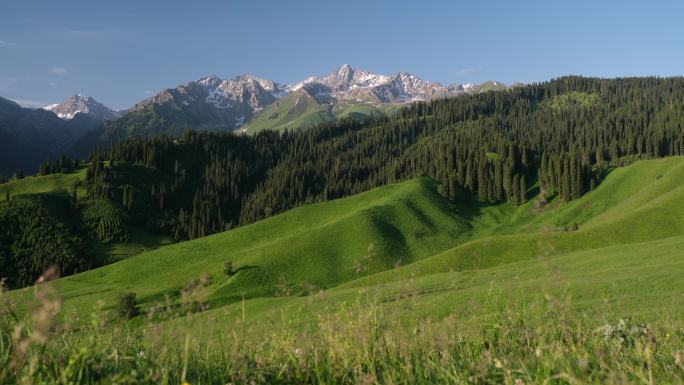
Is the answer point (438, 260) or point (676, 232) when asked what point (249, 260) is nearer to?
point (438, 260)

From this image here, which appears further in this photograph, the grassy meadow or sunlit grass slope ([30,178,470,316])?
sunlit grass slope ([30,178,470,316])

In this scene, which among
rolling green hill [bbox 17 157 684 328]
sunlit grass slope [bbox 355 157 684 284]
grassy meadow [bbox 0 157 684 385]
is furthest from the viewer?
sunlit grass slope [bbox 355 157 684 284]

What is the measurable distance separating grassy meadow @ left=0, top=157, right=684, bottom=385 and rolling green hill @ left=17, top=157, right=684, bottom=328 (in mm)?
500

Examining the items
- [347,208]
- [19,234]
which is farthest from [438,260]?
[19,234]

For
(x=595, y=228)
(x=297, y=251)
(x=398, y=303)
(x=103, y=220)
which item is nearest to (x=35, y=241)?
(x=103, y=220)

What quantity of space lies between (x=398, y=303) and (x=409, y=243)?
101m

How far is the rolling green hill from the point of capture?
6931 cm

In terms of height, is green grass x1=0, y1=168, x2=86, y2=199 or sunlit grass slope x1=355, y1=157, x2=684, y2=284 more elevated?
green grass x1=0, y1=168, x2=86, y2=199

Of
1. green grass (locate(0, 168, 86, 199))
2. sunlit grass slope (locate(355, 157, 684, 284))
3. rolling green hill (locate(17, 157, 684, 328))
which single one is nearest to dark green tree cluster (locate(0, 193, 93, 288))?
green grass (locate(0, 168, 86, 199))

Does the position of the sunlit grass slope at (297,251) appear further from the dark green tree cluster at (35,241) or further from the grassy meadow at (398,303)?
the dark green tree cluster at (35,241)

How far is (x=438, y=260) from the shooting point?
245ft

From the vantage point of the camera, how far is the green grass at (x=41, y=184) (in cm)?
17252

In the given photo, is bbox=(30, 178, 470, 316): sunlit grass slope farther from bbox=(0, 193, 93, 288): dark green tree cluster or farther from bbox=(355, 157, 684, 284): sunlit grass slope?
bbox=(0, 193, 93, 288): dark green tree cluster

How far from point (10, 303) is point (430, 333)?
5.47 meters
